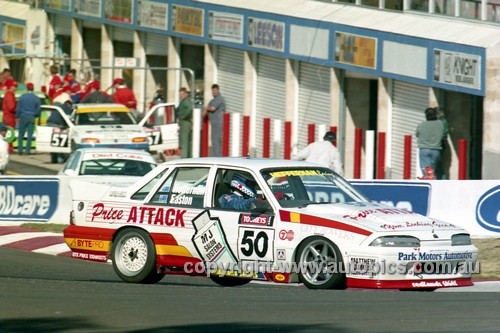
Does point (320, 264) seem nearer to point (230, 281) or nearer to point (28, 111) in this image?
point (230, 281)

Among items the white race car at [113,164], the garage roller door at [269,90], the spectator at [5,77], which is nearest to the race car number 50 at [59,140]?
the garage roller door at [269,90]

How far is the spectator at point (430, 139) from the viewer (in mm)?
23547

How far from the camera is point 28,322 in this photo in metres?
9.41

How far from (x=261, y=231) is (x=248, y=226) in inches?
6.2

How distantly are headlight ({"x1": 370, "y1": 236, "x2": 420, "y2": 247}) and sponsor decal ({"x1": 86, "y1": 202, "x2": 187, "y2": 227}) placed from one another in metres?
2.15

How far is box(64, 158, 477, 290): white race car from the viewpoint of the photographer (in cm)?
1203

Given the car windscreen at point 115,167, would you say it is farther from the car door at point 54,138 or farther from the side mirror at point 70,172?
the car door at point 54,138

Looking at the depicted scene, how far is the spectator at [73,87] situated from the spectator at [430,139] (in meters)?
12.9

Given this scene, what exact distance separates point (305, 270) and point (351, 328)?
9.96 feet

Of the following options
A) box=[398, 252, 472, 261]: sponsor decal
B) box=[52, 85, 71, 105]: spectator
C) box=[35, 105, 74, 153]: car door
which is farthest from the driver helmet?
box=[52, 85, 71, 105]: spectator

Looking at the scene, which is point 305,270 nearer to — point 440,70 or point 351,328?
point 351,328

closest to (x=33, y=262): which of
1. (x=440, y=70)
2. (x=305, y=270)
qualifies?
(x=305, y=270)

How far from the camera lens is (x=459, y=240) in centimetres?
1241

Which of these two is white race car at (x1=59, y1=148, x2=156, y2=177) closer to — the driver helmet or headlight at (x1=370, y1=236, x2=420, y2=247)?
the driver helmet
